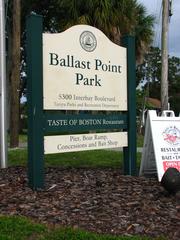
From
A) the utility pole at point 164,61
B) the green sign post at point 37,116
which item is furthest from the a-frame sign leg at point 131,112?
the utility pole at point 164,61

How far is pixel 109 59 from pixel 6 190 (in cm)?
277

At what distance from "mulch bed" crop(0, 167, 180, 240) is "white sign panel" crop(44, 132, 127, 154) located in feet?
1.73

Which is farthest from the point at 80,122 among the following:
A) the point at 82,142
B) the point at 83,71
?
the point at 83,71

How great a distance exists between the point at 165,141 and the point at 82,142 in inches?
58.9

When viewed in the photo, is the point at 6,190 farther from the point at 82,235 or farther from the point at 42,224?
the point at 82,235

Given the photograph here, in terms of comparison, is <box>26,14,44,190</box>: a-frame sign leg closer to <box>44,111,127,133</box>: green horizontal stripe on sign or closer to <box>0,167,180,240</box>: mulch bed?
<box>44,111,127,133</box>: green horizontal stripe on sign

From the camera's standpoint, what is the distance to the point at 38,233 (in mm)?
5285

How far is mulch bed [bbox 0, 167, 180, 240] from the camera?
5723 millimetres

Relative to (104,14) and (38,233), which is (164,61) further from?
(38,233)

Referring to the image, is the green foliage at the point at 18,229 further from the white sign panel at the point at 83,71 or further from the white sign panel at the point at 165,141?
the white sign panel at the point at 165,141

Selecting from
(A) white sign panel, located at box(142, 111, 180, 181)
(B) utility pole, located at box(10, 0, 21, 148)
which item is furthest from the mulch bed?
(B) utility pole, located at box(10, 0, 21, 148)

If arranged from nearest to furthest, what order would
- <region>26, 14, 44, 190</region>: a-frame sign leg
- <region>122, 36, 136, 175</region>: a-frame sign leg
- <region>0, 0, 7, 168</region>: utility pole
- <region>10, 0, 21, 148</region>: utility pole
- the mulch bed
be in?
1. the mulch bed
2. <region>26, 14, 44, 190</region>: a-frame sign leg
3. <region>122, 36, 136, 175</region>: a-frame sign leg
4. <region>0, 0, 7, 168</region>: utility pole
5. <region>10, 0, 21, 148</region>: utility pole

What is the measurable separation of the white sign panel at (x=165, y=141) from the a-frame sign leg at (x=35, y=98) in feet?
6.76

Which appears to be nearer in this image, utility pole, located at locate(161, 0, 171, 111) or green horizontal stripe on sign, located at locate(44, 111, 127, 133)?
green horizontal stripe on sign, located at locate(44, 111, 127, 133)
